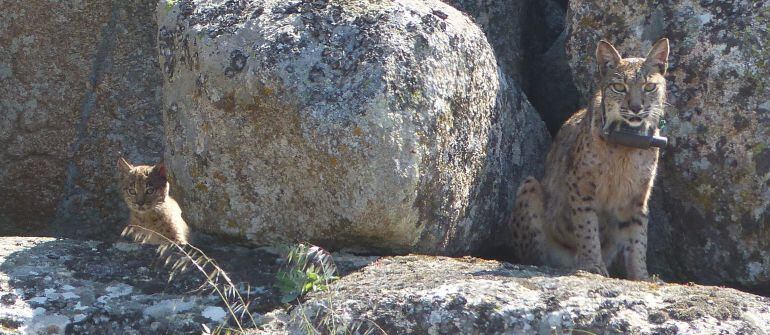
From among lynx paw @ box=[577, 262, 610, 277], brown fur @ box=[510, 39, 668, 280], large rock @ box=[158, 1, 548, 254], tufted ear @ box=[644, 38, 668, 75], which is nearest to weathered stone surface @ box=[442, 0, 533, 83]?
brown fur @ box=[510, 39, 668, 280]

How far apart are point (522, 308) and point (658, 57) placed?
8.18ft

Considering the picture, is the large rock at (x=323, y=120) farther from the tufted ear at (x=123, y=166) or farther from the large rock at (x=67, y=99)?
the large rock at (x=67, y=99)

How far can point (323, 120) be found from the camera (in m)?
6.54

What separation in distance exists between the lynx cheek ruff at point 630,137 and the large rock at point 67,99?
3.43 meters

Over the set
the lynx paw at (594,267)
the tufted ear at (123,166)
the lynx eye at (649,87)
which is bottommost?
the lynx paw at (594,267)

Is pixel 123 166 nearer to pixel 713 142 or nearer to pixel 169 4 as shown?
pixel 169 4

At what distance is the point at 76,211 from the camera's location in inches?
338

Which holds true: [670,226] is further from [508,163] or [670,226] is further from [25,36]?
[25,36]

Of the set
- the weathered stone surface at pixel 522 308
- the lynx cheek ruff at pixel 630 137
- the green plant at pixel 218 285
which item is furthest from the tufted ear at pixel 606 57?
the green plant at pixel 218 285

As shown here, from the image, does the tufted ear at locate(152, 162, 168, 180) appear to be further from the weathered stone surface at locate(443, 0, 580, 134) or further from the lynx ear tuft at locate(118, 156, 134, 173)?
the weathered stone surface at locate(443, 0, 580, 134)

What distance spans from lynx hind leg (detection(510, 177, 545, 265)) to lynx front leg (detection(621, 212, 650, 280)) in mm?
635

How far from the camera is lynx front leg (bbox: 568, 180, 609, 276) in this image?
783 centimetres

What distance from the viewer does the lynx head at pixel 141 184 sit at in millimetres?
8164

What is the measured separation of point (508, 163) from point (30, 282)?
3.45 meters
